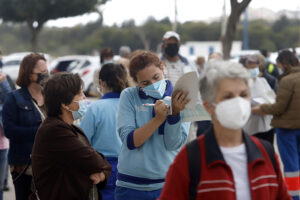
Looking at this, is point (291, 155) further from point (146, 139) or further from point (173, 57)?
point (146, 139)

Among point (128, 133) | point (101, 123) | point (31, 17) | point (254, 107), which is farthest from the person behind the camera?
point (31, 17)

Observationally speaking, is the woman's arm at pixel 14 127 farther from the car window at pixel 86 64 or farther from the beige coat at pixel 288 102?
the car window at pixel 86 64

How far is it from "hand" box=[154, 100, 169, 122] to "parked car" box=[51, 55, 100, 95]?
15775 millimetres

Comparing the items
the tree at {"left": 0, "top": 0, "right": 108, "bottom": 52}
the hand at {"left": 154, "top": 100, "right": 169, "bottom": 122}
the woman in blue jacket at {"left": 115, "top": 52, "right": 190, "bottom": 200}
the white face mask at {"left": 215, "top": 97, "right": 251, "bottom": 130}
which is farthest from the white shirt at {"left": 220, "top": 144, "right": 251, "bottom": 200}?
the tree at {"left": 0, "top": 0, "right": 108, "bottom": 52}

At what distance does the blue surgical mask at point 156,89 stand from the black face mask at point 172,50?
12.0 ft

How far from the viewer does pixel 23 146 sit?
4.67 meters

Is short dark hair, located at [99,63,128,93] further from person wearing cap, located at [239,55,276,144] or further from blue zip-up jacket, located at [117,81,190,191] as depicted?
person wearing cap, located at [239,55,276,144]

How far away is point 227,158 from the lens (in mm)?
2246

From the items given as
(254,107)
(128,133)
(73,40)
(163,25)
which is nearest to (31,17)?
(254,107)

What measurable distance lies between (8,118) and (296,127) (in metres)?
3.28

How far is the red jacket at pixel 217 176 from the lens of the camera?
7.17 feet

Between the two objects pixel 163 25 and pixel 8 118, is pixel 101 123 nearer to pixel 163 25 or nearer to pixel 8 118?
pixel 8 118

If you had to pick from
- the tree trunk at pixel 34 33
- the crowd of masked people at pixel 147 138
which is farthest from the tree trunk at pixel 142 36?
the crowd of masked people at pixel 147 138

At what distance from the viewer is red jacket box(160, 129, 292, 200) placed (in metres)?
2.19
